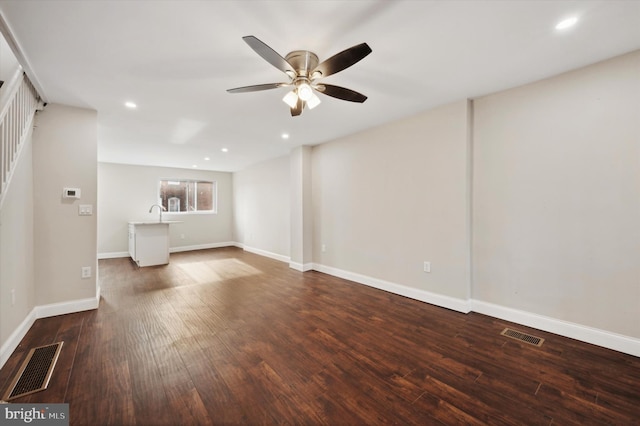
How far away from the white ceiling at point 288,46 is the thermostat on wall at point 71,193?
1031mm

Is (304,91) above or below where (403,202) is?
above

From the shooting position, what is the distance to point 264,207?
22.0 feet

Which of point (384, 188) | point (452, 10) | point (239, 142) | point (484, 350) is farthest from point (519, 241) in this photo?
point (239, 142)

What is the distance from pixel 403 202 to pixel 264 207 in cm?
410

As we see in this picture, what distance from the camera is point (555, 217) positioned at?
2492 millimetres

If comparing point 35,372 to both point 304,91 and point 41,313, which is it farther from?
point 304,91

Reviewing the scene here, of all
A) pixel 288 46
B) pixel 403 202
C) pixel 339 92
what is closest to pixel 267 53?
pixel 288 46

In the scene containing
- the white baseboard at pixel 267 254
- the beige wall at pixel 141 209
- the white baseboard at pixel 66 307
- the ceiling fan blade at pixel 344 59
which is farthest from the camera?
the beige wall at pixel 141 209

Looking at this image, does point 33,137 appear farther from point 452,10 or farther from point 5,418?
point 452,10

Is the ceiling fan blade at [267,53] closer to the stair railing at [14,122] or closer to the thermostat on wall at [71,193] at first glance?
the stair railing at [14,122]

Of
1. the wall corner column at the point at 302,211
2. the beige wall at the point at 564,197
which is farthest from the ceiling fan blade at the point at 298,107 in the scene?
the wall corner column at the point at 302,211

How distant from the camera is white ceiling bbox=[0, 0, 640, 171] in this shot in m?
1.63

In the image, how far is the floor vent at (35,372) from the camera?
1706 mm

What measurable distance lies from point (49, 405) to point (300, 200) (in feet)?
13.1
